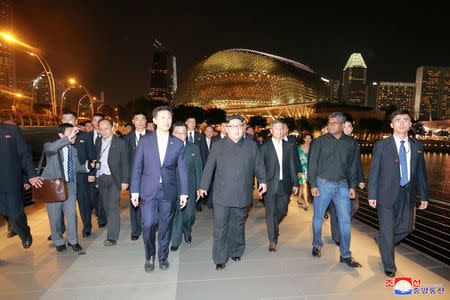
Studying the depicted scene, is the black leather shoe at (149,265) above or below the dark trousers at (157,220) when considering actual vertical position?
below

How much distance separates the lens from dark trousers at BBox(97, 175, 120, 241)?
13.4 ft

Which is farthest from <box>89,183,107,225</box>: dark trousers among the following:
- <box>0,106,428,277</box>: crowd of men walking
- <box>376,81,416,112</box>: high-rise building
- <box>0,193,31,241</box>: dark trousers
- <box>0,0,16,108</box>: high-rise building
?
<box>376,81,416,112</box>: high-rise building

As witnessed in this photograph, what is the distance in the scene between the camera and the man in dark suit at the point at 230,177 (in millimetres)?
3295

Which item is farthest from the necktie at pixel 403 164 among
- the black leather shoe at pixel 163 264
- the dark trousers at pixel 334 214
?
the black leather shoe at pixel 163 264

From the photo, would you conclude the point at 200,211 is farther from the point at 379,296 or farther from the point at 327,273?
the point at 379,296

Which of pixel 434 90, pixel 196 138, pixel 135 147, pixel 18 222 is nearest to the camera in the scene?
pixel 18 222

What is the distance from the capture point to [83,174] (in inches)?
178

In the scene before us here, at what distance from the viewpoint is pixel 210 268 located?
334 centimetres

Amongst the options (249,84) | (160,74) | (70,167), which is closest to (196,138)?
(70,167)

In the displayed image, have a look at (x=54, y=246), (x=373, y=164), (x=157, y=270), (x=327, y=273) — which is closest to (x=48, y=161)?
(x=54, y=246)

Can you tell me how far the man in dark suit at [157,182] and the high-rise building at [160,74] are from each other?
181205mm

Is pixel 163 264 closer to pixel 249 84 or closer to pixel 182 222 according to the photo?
pixel 182 222

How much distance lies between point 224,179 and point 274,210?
1.14 metres

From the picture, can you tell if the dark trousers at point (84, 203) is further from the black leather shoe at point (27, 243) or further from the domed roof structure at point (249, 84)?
the domed roof structure at point (249, 84)
